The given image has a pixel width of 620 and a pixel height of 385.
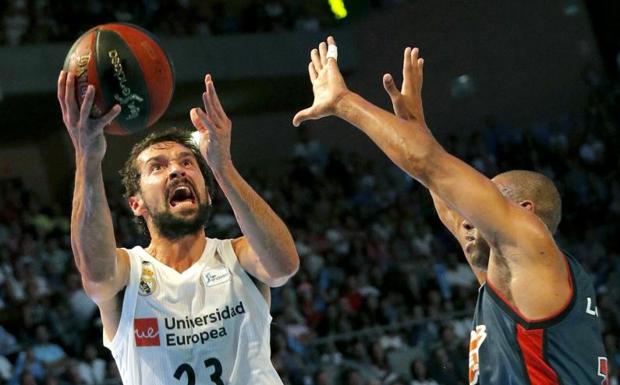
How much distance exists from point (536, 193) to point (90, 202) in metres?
1.81

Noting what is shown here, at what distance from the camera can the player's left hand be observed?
4297mm

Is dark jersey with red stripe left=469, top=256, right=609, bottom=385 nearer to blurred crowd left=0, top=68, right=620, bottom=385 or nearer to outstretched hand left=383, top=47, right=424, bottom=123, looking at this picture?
outstretched hand left=383, top=47, right=424, bottom=123

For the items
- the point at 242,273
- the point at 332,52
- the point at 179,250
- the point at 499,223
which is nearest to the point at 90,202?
the point at 179,250

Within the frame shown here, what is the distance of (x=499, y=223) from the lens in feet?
11.1

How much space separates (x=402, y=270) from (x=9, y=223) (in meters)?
5.05

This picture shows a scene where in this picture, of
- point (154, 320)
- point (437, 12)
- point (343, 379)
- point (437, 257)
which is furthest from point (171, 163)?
point (437, 12)

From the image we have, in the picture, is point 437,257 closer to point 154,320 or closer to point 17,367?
point 17,367

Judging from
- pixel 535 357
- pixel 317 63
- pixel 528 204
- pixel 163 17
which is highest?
pixel 163 17

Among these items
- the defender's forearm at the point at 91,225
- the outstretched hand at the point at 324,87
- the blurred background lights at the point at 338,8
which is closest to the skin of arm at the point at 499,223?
the outstretched hand at the point at 324,87

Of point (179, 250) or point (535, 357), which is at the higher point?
point (179, 250)

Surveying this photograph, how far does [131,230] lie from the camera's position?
12320 millimetres

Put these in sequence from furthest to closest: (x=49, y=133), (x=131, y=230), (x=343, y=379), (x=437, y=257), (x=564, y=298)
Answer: (x=49, y=133), (x=437, y=257), (x=131, y=230), (x=343, y=379), (x=564, y=298)

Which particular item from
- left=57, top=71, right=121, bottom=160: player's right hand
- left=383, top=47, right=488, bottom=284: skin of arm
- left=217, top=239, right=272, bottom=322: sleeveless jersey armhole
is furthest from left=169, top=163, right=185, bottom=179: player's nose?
left=383, top=47, right=488, bottom=284: skin of arm

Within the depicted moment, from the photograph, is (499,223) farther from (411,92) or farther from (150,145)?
(150,145)
